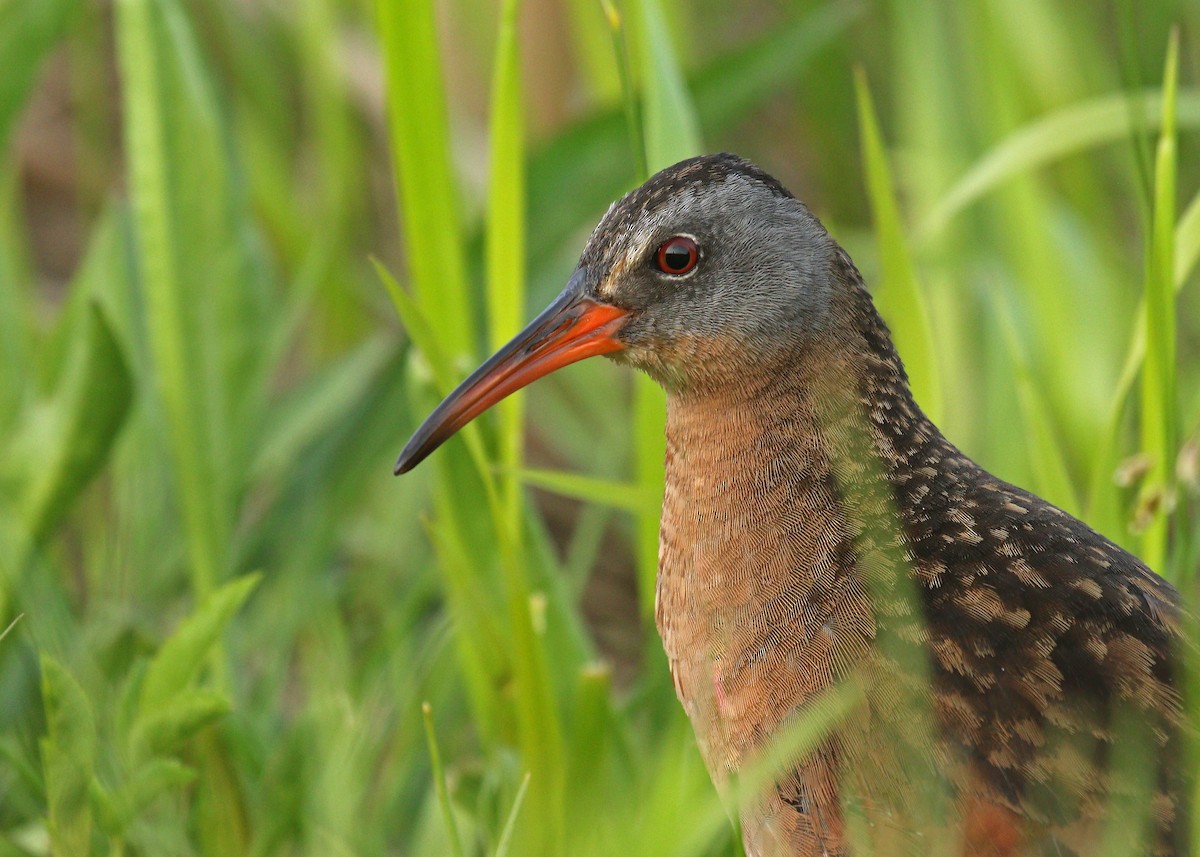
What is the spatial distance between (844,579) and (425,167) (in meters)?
1.02

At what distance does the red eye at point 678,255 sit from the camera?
Answer: 215 cm

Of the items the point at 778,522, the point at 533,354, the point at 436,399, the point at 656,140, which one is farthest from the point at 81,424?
the point at 778,522

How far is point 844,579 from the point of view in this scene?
195 cm

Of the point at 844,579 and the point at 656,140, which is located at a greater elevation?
the point at 656,140

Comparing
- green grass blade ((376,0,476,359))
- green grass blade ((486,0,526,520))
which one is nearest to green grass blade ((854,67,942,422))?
green grass blade ((486,0,526,520))

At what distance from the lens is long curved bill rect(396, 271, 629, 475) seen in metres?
2.14

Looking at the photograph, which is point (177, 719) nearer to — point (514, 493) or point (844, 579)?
point (514, 493)

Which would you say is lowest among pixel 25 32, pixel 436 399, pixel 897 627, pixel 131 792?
pixel 131 792

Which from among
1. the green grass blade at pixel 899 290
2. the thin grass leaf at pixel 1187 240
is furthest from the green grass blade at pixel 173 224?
the thin grass leaf at pixel 1187 240

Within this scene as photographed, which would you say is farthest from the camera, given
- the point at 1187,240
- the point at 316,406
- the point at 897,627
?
the point at 316,406

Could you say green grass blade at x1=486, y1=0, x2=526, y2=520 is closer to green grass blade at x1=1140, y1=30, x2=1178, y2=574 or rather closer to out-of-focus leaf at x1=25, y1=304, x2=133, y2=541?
out-of-focus leaf at x1=25, y1=304, x2=133, y2=541

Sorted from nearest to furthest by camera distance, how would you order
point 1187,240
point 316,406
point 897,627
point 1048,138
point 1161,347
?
point 897,627, point 1161,347, point 1187,240, point 1048,138, point 316,406

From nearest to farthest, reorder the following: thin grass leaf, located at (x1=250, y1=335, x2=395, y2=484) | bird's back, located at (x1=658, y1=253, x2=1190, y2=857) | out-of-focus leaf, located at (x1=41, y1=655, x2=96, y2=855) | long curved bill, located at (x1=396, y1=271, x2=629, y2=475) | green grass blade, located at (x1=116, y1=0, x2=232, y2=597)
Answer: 1. bird's back, located at (x1=658, y1=253, x2=1190, y2=857)
2. out-of-focus leaf, located at (x1=41, y1=655, x2=96, y2=855)
3. long curved bill, located at (x1=396, y1=271, x2=629, y2=475)
4. green grass blade, located at (x1=116, y1=0, x2=232, y2=597)
5. thin grass leaf, located at (x1=250, y1=335, x2=395, y2=484)

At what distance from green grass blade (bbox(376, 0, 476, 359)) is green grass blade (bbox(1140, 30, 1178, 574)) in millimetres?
1070
